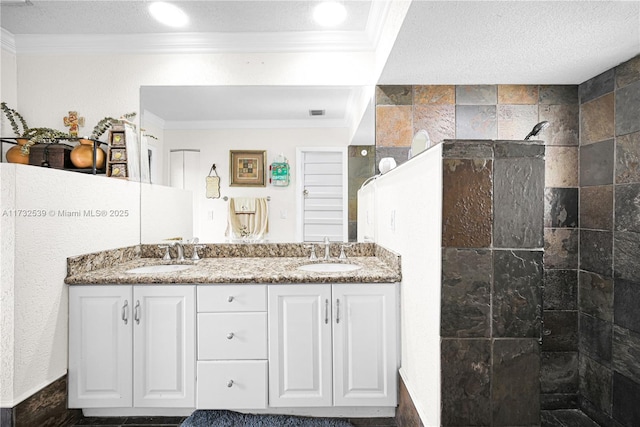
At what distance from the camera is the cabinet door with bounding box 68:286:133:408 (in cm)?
193

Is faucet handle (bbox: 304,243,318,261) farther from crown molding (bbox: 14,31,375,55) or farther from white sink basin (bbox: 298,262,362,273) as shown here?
crown molding (bbox: 14,31,375,55)

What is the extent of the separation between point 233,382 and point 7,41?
2.65 metres

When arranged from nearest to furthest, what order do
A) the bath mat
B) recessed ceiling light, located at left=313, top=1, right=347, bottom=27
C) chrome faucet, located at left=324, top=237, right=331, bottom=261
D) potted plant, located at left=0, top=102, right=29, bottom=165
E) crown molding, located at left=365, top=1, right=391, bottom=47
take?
1. the bath mat
2. crown molding, located at left=365, top=1, right=391, bottom=47
3. recessed ceiling light, located at left=313, top=1, right=347, bottom=27
4. potted plant, located at left=0, top=102, right=29, bottom=165
5. chrome faucet, located at left=324, top=237, right=331, bottom=261

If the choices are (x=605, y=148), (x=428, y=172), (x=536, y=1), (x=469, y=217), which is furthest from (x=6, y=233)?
(x=605, y=148)

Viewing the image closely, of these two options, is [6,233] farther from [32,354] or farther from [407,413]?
[407,413]

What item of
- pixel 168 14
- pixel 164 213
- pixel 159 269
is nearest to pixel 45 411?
pixel 159 269

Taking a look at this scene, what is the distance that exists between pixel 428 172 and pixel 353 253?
125 centimetres

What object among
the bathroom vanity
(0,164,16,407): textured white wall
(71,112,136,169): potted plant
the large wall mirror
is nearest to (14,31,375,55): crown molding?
the large wall mirror

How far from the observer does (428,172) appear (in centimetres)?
139

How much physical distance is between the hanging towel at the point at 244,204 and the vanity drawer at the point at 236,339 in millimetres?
790

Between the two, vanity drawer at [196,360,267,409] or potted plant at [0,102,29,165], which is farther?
potted plant at [0,102,29,165]

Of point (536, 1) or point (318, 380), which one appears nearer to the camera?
point (536, 1)

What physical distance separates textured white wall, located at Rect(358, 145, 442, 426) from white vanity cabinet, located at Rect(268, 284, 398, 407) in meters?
0.12

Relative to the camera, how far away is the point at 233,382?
1915mm
